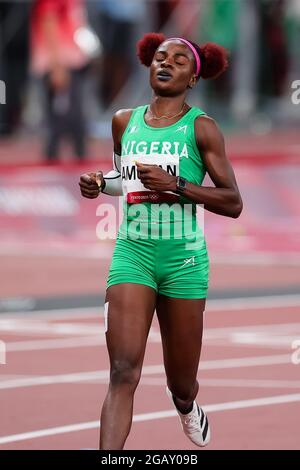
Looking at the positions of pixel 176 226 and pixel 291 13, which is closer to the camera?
pixel 176 226

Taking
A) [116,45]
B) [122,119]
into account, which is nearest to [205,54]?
[122,119]

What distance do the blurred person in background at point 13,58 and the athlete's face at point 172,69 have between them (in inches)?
1032

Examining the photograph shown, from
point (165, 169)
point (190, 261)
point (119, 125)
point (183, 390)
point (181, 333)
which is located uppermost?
point (119, 125)

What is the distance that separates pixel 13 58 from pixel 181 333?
2941cm

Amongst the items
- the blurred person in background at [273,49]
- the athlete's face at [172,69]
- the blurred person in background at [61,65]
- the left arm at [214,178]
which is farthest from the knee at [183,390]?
the blurred person in background at [273,49]

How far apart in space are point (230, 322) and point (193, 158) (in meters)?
5.98

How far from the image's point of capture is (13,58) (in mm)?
36344

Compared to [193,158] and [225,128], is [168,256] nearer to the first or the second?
[193,158]

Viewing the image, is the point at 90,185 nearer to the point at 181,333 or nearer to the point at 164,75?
the point at 164,75

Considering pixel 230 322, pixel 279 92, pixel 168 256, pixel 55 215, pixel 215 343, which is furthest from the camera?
pixel 279 92

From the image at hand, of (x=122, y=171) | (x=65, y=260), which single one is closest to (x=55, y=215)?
(x=65, y=260)

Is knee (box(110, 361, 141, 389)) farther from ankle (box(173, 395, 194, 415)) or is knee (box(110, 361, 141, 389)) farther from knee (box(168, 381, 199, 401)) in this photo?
ankle (box(173, 395, 194, 415))

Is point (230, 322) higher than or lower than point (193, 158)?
lower

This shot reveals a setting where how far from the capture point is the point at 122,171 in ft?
25.4
